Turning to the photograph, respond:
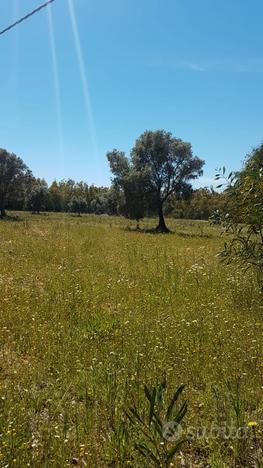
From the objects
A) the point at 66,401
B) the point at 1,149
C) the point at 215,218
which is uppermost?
the point at 1,149

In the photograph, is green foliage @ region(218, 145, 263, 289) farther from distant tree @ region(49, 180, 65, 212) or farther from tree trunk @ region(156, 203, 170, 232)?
distant tree @ region(49, 180, 65, 212)

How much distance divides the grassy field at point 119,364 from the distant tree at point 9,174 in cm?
5545

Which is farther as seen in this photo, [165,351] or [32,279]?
[32,279]

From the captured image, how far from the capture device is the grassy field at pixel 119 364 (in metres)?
3.37

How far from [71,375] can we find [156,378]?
110 centimetres

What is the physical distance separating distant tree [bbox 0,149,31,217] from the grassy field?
55452mm

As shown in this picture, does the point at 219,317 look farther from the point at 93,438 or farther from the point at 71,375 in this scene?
the point at 93,438

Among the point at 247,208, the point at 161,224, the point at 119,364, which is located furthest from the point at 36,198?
the point at 119,364

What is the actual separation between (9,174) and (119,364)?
6202 centimetres

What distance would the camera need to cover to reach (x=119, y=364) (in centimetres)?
497

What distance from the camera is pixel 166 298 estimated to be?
838 centimetres

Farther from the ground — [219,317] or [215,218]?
[215,218]

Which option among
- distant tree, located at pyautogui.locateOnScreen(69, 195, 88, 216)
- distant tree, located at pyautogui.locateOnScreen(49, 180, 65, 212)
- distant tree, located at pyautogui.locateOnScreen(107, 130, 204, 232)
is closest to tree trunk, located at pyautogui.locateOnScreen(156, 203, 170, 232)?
distant tree, located at pyautogui.locateOnScreen(107, 130, 204, 232)

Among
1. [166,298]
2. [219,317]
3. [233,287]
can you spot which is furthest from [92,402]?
[233,287]
